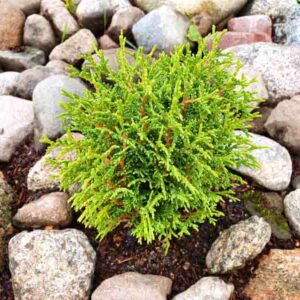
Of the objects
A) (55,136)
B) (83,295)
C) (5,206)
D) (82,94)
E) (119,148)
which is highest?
(119,148)

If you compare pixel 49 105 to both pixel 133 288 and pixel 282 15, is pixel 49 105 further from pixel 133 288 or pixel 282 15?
pixel 282 15

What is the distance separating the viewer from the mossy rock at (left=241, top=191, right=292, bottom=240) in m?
3.83

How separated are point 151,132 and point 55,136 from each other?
4.91 feet

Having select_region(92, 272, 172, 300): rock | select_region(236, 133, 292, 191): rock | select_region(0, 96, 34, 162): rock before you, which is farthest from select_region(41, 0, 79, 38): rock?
select_region(92, 272, 172, 300): rock

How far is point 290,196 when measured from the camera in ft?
12.8

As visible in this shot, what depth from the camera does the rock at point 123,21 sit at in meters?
5.60

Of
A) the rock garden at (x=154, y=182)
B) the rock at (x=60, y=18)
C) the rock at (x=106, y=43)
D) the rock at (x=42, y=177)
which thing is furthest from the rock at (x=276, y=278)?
Result: the rock at (x=60, y=18)

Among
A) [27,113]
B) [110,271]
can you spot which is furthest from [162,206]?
[27,113]

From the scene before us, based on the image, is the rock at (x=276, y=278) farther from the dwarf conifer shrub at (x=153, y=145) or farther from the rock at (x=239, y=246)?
the dwarf conifer shrub at (x=153, y=145)

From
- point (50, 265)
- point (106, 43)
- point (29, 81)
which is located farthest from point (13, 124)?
point (106, 43)

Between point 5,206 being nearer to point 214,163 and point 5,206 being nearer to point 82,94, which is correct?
point 82,94

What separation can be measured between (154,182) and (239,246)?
85 centimetres

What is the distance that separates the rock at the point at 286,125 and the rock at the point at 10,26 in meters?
3.47

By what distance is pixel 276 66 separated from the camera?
4934 mm
